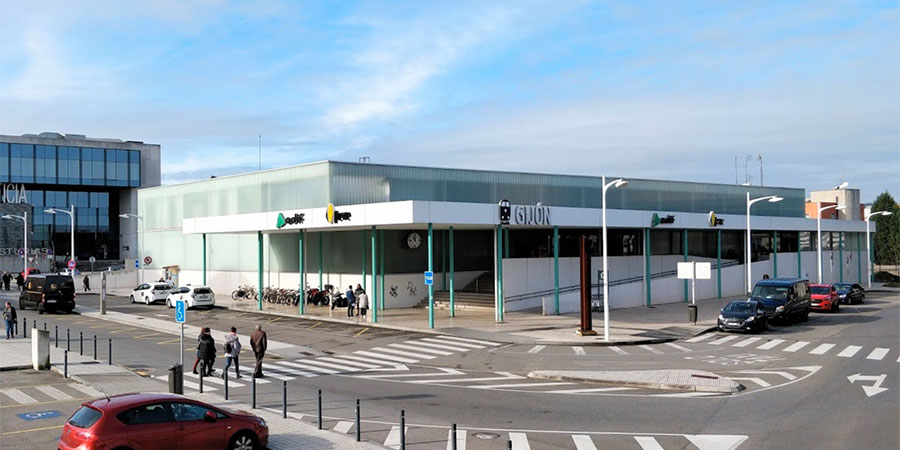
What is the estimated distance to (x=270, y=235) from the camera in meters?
55.7

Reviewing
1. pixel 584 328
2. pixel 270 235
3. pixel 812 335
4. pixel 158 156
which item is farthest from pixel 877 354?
pixel 158 156

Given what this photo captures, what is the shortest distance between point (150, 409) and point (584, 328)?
23200mm

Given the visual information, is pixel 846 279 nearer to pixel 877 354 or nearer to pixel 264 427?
pixel 877 354

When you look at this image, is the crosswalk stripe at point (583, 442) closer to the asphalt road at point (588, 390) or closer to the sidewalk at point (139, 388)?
the asphalt road at point (588, 390)

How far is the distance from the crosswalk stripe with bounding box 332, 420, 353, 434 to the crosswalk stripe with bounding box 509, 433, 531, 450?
11.1ft

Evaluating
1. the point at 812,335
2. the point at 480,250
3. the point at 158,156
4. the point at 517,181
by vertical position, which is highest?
the point at 158,156

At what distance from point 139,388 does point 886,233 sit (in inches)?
4864

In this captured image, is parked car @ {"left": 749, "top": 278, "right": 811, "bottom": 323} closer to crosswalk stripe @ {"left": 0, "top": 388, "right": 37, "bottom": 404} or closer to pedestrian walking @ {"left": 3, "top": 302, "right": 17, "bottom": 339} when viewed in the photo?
crosswalk stripe @ {"left": 0, "top": 388, "right": 37, "bottom": 404}

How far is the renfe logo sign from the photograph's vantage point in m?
42.3

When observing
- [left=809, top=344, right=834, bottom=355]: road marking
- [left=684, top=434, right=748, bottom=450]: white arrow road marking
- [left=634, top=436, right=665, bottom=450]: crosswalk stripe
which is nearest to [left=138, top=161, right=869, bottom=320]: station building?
[left=809, top=344, right=834, bottom=355]: road marking

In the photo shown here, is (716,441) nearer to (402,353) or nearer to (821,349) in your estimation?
(402,353)

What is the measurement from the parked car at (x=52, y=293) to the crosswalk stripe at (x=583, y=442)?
127 feet

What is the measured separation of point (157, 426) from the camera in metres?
13.1

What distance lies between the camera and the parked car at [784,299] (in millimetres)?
38438
